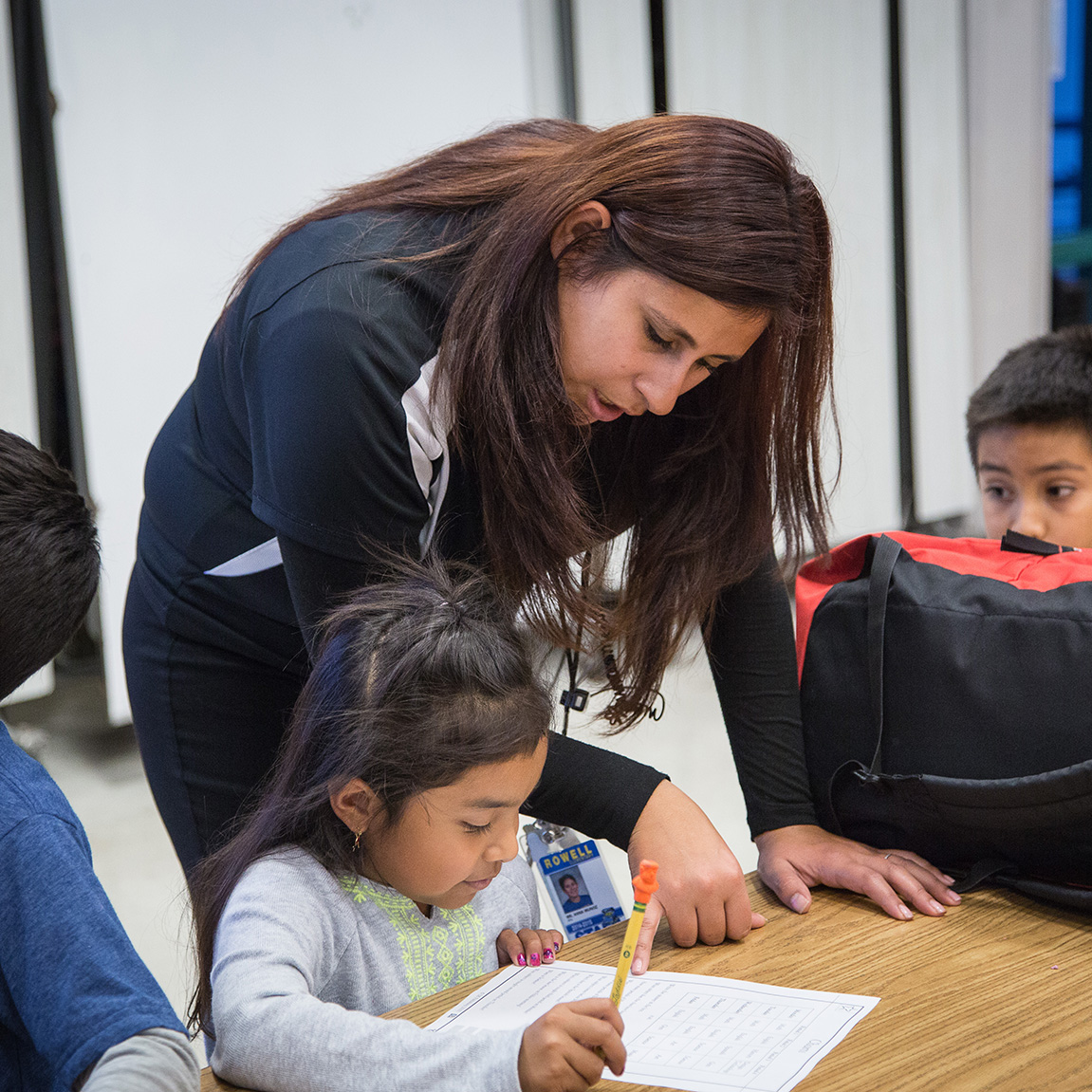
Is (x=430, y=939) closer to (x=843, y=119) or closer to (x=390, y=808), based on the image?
(x=390, y=808)

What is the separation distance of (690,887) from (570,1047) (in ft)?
0.84

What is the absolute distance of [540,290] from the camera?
951 millimetres

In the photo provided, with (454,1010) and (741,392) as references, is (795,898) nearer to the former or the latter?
(454,1010)

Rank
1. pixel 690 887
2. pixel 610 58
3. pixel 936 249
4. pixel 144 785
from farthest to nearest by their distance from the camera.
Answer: pixel 936 249
pixel 610 58
pixel 144 785
pixel 690 887

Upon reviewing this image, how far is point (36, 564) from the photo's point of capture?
83 cm

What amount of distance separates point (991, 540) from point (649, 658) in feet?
1.13

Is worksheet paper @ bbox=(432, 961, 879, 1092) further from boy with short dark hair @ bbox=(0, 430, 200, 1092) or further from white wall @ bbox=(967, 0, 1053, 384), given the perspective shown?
white wall @ bbox=(967, 0, 1053, 384)

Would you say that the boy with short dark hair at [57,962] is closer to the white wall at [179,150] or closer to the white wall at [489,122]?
the white wall at [489,122]

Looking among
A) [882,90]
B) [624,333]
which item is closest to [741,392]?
[624,333]

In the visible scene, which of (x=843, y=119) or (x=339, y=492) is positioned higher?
(x=843, y=119)

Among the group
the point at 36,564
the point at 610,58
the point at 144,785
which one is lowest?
the point at 144,785

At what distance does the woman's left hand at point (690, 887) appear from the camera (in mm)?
933

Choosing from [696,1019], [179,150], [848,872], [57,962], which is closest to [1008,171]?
[179,150]

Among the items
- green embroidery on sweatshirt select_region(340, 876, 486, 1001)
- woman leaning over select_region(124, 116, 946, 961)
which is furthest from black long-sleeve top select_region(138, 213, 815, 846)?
green embroidery on sweatshirt select_region(340, 876, 486, 1001)
